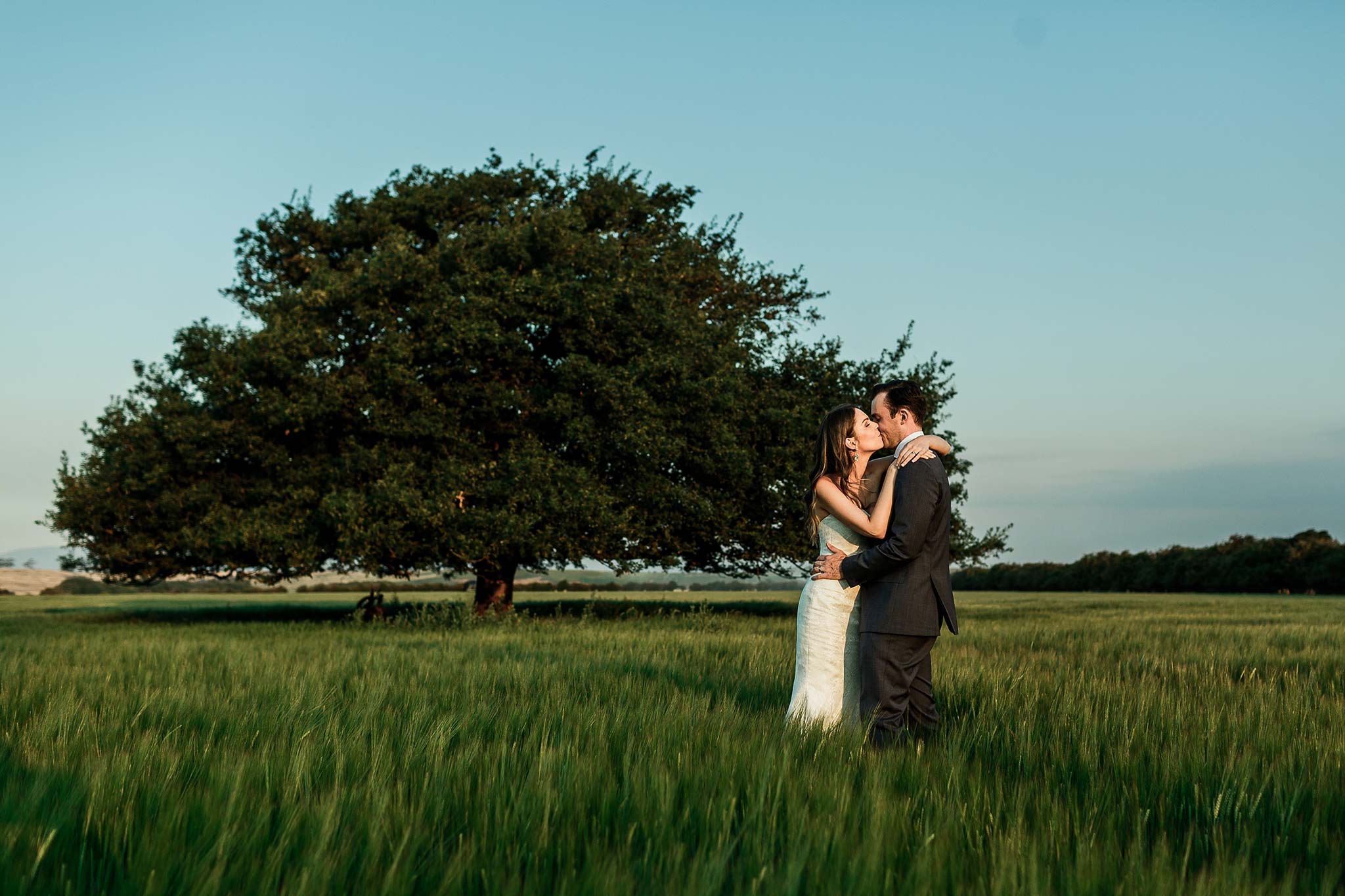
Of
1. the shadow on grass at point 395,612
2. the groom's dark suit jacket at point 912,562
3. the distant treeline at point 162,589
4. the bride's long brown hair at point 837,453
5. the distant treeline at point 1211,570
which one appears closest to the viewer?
the groom's dark suit jacket at point 912,562

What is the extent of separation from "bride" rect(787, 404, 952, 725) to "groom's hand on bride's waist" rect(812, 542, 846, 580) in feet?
0.11

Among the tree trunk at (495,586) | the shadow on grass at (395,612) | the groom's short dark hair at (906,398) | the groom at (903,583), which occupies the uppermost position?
the groom's short dark hair at (906,398)

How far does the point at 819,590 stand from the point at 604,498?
44.9 feet

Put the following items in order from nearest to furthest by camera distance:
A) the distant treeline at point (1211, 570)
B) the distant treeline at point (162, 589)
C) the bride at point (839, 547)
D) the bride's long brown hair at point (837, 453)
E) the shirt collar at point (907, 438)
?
the shirt collar at point (907, 438)
the bride at point (839, 547)
the bride's long brown hair at point (837, 453)
the distant treeline at point (1211, 570)
the distant treeline at point (162, 589)

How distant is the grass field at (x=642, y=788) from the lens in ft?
8.51

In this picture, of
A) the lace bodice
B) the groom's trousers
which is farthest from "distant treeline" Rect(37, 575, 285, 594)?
the groom's trousers

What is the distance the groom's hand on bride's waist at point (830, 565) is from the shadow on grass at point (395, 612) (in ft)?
51.0

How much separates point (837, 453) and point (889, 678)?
1443 mm

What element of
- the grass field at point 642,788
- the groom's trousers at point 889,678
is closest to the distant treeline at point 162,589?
the grass field at point 642,788

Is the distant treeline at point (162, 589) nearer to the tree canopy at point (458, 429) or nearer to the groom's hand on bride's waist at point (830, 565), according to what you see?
the tree canopy at point (458, 429)

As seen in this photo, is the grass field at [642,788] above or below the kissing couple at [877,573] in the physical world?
below

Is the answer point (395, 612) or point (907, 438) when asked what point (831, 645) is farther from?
point (395, 612)

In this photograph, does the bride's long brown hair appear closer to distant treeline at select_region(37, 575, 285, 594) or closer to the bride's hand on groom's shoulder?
the bride's hand on groom's shoulder

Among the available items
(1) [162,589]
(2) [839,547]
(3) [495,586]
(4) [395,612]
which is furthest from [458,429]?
(1) [162,589]
